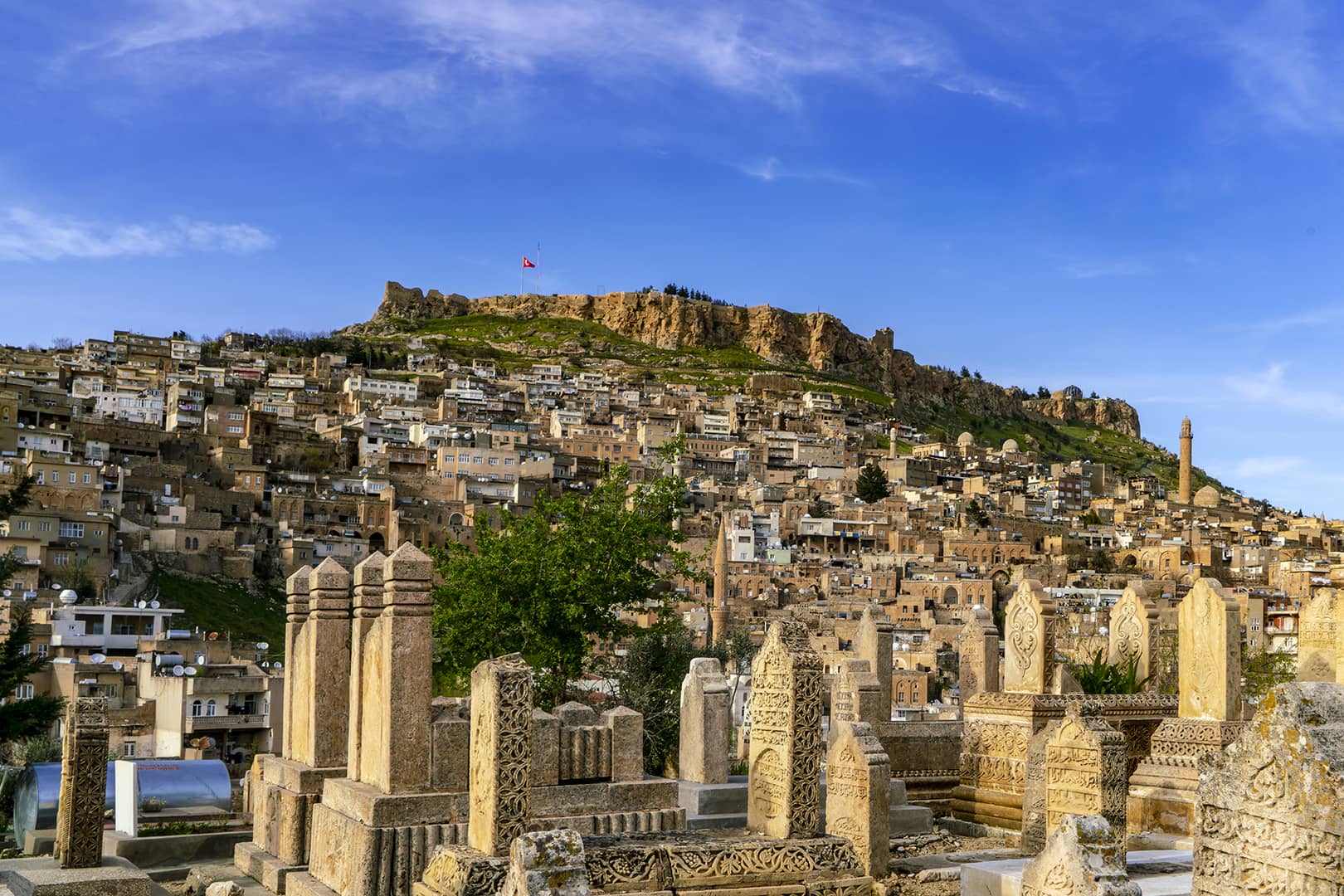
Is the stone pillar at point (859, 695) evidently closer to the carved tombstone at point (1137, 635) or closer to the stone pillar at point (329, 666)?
the carved tombstone at point (1137, 635)

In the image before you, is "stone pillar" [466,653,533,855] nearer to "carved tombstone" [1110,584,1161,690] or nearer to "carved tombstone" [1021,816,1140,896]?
"carved tombstone" [1021,816,1140,896]

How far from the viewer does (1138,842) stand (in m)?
12.2

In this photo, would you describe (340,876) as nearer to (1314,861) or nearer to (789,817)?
(789,817)

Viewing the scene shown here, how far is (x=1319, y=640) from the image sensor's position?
40.0 ft

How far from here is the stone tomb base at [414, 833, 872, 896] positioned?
8008 mm

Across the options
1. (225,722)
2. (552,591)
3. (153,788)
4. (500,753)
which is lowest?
(225,722)

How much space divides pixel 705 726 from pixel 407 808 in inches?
183

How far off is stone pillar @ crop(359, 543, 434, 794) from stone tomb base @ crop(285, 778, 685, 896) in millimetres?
215

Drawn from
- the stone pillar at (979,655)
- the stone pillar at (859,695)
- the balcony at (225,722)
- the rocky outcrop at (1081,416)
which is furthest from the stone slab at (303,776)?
the rocky outcrop at (1081,416)

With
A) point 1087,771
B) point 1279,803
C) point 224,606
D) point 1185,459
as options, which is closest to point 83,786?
point 1087,771

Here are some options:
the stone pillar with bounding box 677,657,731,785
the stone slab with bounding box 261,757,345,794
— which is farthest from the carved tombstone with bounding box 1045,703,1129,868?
the stone slab with bounding box 261,757,345,794

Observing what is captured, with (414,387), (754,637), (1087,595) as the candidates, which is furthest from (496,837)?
(414,387)

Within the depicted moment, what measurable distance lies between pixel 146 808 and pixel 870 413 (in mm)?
147052

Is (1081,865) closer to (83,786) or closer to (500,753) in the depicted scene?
(500,753)
